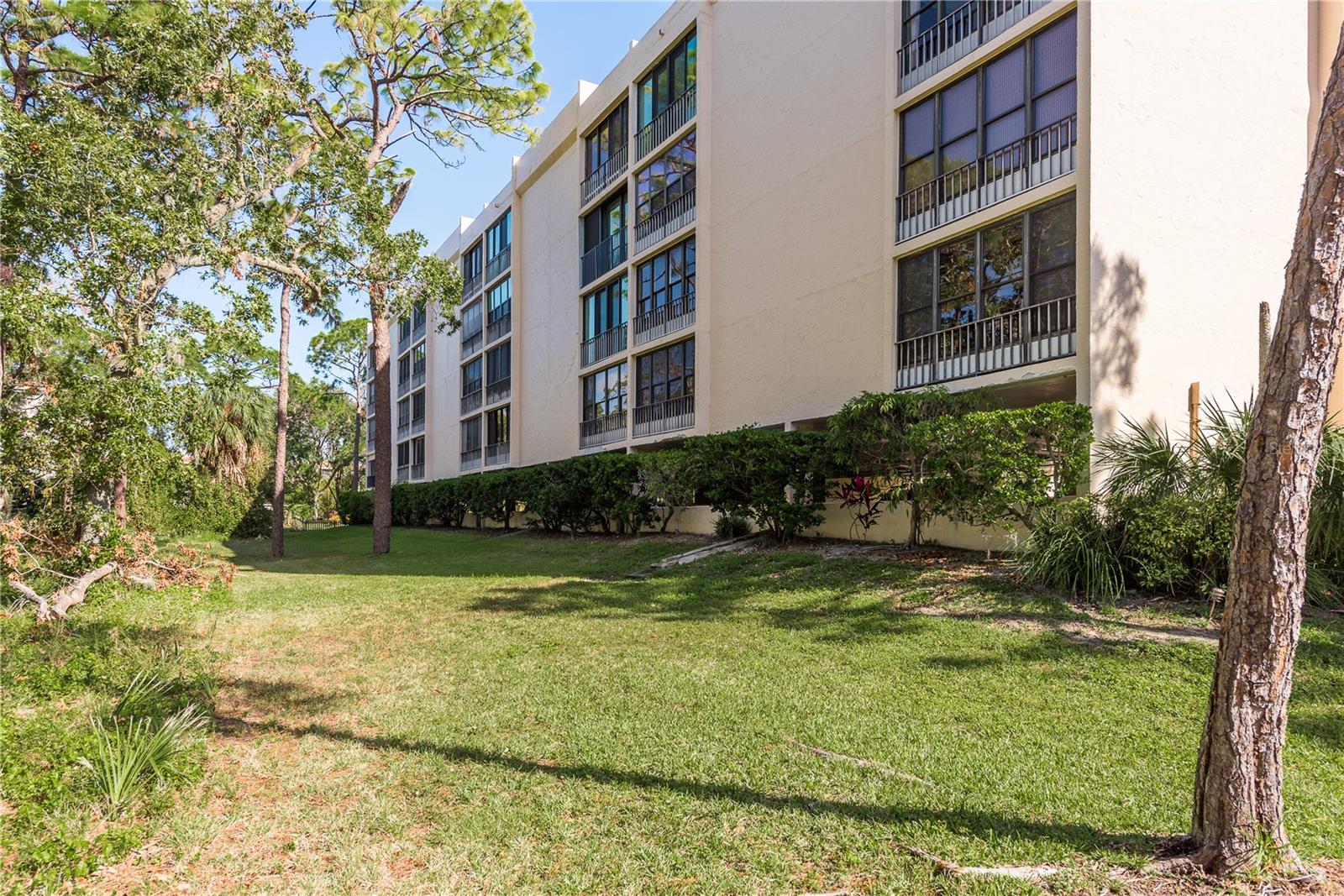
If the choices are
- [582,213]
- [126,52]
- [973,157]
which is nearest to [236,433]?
[582,213]

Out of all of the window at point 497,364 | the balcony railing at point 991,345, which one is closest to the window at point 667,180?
the balcony railing at point 991,345

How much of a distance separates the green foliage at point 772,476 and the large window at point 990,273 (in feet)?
9.42

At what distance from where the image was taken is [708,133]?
64.3ft

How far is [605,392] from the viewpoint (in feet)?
80.2

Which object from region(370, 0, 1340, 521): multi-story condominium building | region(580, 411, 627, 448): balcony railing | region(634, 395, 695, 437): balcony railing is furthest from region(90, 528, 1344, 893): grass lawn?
region(580, 411, 627, 448): balcony railing

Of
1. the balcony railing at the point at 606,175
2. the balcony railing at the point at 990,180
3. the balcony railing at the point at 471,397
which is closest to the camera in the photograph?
the balcony railing at the point at 990,180

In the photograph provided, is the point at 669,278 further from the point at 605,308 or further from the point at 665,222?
the point at 605,308

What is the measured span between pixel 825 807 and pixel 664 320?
1807 cm

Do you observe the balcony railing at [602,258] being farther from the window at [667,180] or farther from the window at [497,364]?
the window at [497,364]

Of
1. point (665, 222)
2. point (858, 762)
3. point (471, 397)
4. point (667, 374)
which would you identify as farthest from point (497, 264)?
point (858, 762)

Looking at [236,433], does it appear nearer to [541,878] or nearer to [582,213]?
[582,213]

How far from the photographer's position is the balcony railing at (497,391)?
31688mm

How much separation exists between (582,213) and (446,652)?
20708 millimetres

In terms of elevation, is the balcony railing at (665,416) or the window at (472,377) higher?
Result: the window at (472,377)
